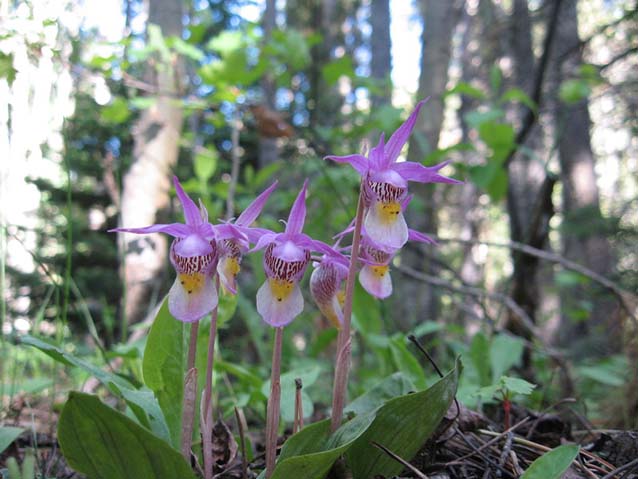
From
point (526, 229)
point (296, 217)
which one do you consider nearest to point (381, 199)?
point (296, 217)

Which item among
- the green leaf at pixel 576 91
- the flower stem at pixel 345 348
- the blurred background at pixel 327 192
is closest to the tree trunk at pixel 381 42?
the blurred background at pixel 327 192

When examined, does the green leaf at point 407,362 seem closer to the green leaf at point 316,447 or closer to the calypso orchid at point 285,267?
the green leaf at point 316,447

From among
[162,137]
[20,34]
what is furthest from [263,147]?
[20,34]

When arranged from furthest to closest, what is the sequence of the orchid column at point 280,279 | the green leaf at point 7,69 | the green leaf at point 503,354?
1. the green leaf at point 503,354
2. the green leaf at point 7,69
3. the orchid column at point 280,279

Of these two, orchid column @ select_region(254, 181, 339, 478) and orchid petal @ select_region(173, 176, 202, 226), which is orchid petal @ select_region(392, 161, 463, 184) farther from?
orchid petal @ select_region(173, 176, 202, 226)

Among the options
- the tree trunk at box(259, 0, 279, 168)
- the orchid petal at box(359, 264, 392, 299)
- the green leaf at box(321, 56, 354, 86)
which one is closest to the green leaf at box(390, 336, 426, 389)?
the orchid petal at box(359, 264, 392, 299)

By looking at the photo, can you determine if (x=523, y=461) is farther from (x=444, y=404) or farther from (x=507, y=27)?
(x=507, y=27)

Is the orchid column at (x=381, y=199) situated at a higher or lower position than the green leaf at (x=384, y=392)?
higher
